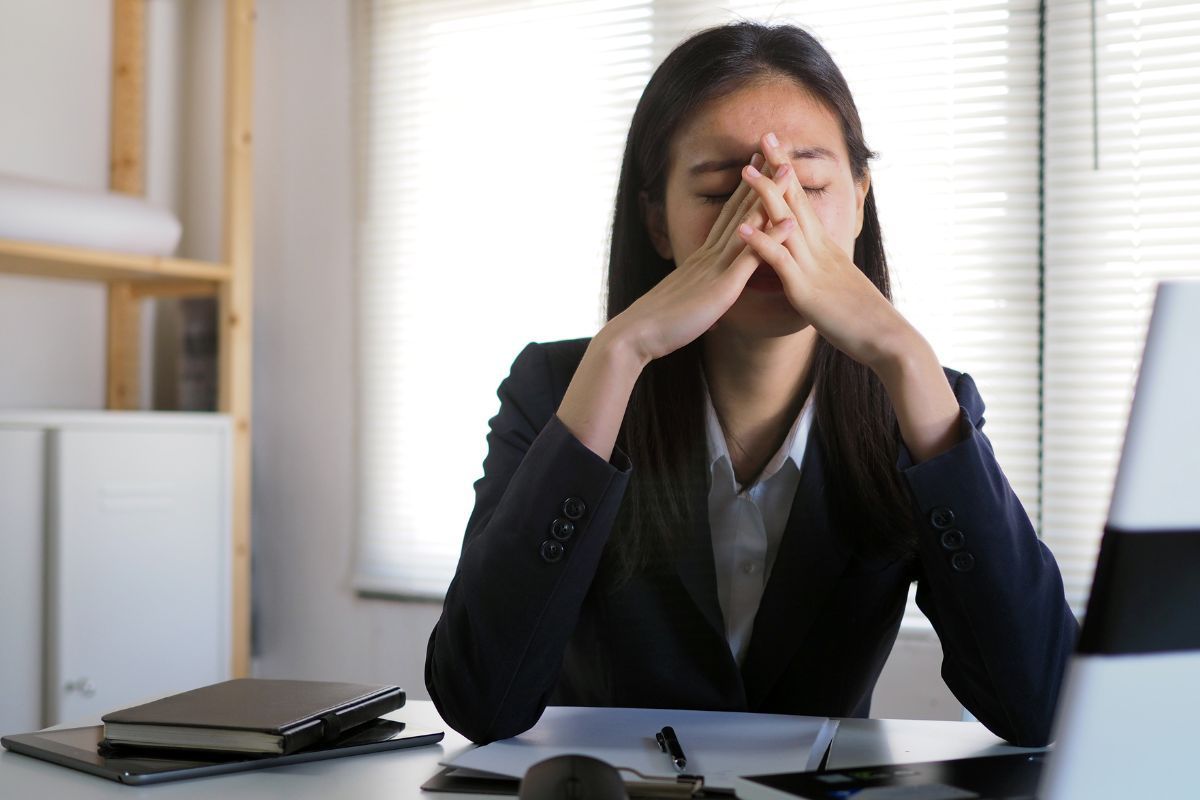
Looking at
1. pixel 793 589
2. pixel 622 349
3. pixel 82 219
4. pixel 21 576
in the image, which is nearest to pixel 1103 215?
pixel 793 589

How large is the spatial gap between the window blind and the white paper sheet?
5.19 feet

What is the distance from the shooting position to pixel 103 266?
2.55m

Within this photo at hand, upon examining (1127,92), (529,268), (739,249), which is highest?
(1127,92)

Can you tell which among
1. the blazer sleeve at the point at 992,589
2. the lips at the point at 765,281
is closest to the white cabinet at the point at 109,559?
the lips at the point at 765,281

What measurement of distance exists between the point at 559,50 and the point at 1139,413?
257 centimetres

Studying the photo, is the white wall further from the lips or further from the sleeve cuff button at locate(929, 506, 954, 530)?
the sleeve cuff button at locate(929, 506, 954, 530)

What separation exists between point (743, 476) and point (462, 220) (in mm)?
1781

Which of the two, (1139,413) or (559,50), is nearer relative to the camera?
(1139,413)

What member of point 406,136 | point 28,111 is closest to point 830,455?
point 406,136

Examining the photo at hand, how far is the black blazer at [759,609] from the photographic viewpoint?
0.97m

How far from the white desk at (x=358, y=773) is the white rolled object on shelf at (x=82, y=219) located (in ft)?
5.80

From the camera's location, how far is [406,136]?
2.99 metres

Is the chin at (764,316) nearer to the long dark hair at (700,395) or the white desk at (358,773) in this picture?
the long dark hair at (700,395)

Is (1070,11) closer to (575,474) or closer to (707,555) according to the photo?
(707,555)
